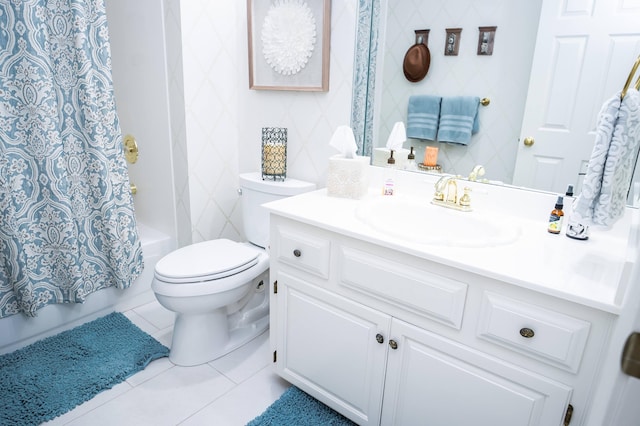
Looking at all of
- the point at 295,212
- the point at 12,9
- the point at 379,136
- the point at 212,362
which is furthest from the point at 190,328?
the point at 12,9

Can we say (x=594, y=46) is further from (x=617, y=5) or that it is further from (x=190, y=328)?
(x=190, y=328)

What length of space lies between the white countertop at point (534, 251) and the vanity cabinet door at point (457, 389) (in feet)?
0.80

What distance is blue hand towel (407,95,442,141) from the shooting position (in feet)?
4.92

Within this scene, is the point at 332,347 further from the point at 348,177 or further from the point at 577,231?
the point at 577,231

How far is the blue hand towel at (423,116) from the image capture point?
150 centimetres

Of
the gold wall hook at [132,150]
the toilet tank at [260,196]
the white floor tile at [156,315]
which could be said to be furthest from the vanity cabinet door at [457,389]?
the gold wall hook at [132,150]

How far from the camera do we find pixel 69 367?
1.72 meters

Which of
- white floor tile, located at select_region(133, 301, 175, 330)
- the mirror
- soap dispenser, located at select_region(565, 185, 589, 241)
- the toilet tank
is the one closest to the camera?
soap dispenser, located at select_region(565, 185, 589, 241)

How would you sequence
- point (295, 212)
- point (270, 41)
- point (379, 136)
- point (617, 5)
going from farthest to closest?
point (270, 41) < point (379, 136) < point (295, 212) < point (617, 5)

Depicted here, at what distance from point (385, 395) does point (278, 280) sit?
0.54m

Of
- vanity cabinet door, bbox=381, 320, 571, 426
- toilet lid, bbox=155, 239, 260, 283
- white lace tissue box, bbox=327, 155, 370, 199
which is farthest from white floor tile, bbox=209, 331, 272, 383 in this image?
white lace tissue box, bbox=327, 155, 370, 199

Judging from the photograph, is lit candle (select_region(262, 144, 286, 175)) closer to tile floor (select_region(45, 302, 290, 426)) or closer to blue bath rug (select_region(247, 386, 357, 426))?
tile floor (select_region(45, 302, 290, 426))

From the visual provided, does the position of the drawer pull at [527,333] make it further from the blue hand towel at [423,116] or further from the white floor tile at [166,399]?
the white floor tile at [166,399]

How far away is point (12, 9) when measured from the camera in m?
1.54
